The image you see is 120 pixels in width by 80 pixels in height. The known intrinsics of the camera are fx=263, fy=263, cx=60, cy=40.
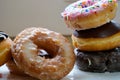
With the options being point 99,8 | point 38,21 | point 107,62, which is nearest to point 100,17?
point 99,8

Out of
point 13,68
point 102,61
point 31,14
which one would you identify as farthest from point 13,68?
point 31,14

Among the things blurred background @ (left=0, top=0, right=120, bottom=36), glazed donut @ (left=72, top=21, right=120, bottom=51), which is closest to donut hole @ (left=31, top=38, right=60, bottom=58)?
glazed donut @ (left=72, top=21, right=120, bottom=51)

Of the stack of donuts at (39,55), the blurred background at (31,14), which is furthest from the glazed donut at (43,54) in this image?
the blurred background at (31,14)

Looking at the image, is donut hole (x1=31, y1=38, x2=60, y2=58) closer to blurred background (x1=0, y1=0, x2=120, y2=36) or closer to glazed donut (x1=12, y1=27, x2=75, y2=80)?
glazed donut (x1=12, y1=27, x2=75, y2=80)

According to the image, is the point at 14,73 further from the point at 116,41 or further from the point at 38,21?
the point at 38,21

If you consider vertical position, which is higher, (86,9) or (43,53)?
(86,9)

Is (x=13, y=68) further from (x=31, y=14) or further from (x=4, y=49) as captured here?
(x=31, y=14)
